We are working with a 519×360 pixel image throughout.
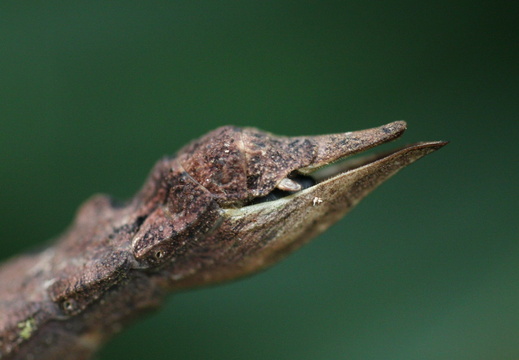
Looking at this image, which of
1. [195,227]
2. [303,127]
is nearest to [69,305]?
[195,227]

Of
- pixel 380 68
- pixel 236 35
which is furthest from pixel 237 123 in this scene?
pixel 380 68

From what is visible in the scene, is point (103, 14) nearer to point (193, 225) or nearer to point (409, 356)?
point (193, 225)

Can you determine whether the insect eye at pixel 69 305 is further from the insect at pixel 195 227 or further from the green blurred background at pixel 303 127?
the green blurred background at pixel 303 127

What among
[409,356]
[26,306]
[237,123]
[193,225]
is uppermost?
[237,123]

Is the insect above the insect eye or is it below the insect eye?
above

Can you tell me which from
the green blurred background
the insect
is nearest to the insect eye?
the insect

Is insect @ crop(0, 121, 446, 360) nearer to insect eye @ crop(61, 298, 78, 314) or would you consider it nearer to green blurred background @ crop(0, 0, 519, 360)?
insect eye @ crop(61, 298, 78, 314)
